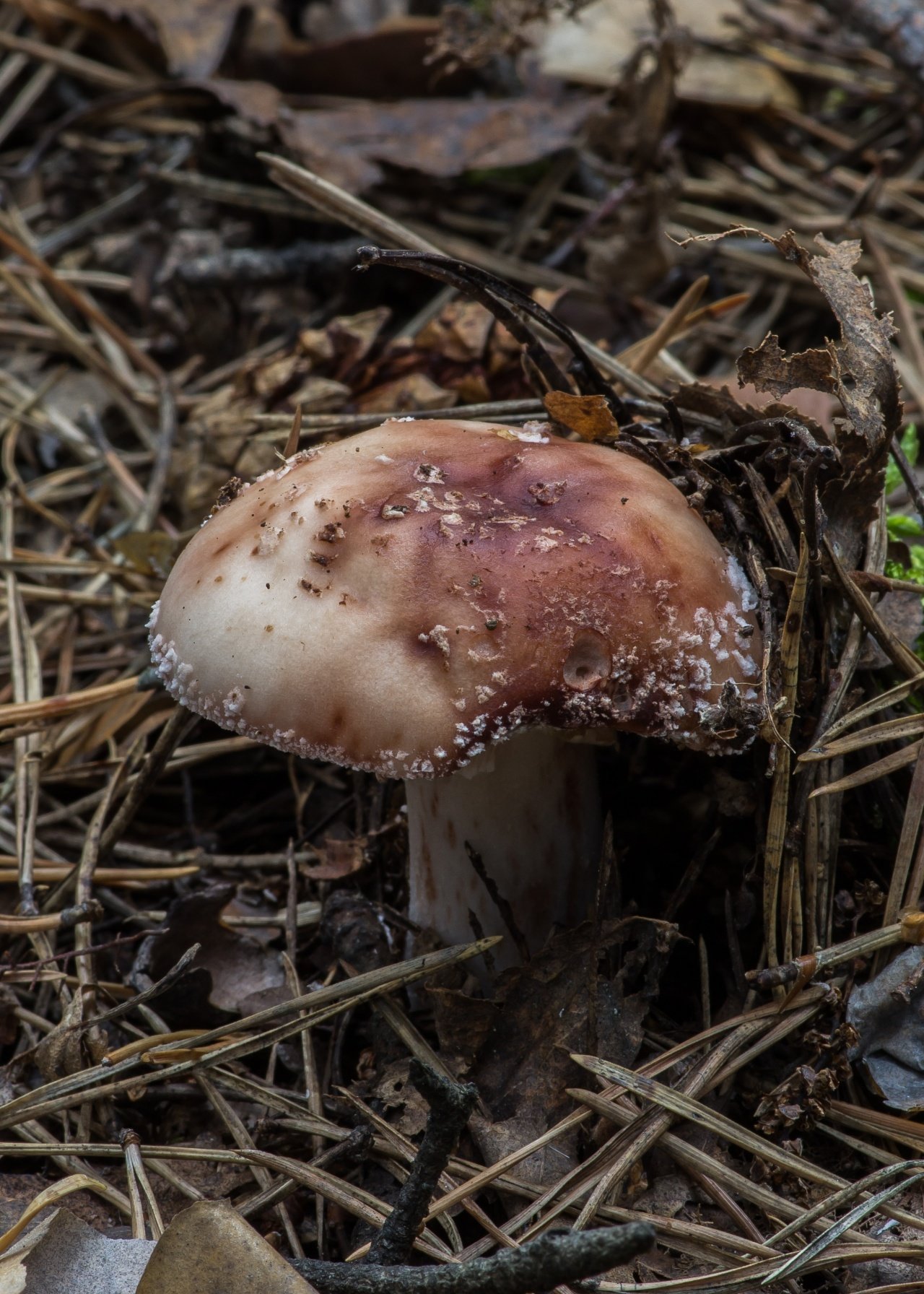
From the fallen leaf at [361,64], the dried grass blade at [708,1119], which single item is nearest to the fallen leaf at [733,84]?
the fallen leaf at [361,64]

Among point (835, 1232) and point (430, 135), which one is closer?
point (835, 1232)

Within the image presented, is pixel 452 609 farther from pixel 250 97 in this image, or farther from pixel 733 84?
pixel 733 84

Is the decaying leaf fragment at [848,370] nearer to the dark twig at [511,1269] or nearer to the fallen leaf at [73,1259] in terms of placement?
the dark twig at [511,1269]

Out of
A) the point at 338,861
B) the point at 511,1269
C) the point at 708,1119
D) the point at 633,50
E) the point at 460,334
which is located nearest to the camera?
the point at 511,1269

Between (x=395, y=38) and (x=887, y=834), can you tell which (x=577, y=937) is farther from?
(x=395, y=38)

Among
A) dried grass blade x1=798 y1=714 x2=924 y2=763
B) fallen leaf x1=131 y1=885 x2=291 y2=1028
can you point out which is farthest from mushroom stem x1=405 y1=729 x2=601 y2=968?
dried grass blade x1=798 y1=714 x2=924 y2=763

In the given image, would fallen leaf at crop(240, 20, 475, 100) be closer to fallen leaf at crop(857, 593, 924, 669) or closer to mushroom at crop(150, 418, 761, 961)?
mushroom at crop(150, 418, 761, 961)

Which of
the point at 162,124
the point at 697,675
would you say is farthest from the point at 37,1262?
the point at 162,124

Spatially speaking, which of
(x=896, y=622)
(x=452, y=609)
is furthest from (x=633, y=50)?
(x=452, y=609)
